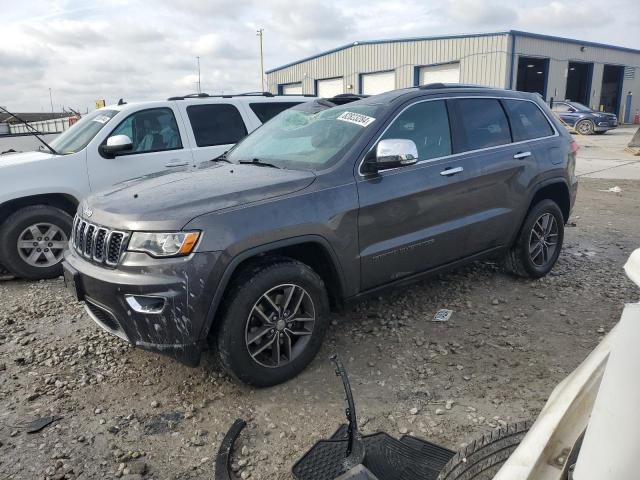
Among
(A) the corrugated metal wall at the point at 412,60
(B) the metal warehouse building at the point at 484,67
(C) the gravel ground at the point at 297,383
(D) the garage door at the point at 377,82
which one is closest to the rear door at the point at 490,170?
(C) the gravel ground at the point at 297,383

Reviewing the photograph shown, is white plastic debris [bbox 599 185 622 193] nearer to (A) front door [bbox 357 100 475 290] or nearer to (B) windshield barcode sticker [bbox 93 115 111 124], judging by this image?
(A) front door [bbox 357 100 475 290]

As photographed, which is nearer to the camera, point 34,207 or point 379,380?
point 379,380

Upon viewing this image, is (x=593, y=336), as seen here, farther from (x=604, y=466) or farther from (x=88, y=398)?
(x=88, y=398)

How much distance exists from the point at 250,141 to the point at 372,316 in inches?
70.1

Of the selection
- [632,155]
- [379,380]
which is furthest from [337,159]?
[632,155]

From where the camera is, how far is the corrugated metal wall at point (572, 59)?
92.9 ft

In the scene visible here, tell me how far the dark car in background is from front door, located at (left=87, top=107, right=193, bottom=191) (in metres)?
23.2

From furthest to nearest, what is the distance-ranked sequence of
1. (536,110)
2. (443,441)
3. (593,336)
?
(536,110), (593,336), (443,441)

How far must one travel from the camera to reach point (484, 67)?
2691 cm

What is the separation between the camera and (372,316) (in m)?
4.17

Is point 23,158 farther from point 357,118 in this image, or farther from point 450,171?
point 450,171

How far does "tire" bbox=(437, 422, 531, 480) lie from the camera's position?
1.84 m

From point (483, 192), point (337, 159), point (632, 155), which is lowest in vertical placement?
point (632, 155)

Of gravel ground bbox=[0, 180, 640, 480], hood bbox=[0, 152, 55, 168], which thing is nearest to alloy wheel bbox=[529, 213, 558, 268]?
gravel ground bbox=[0, 180, 640, 480]
